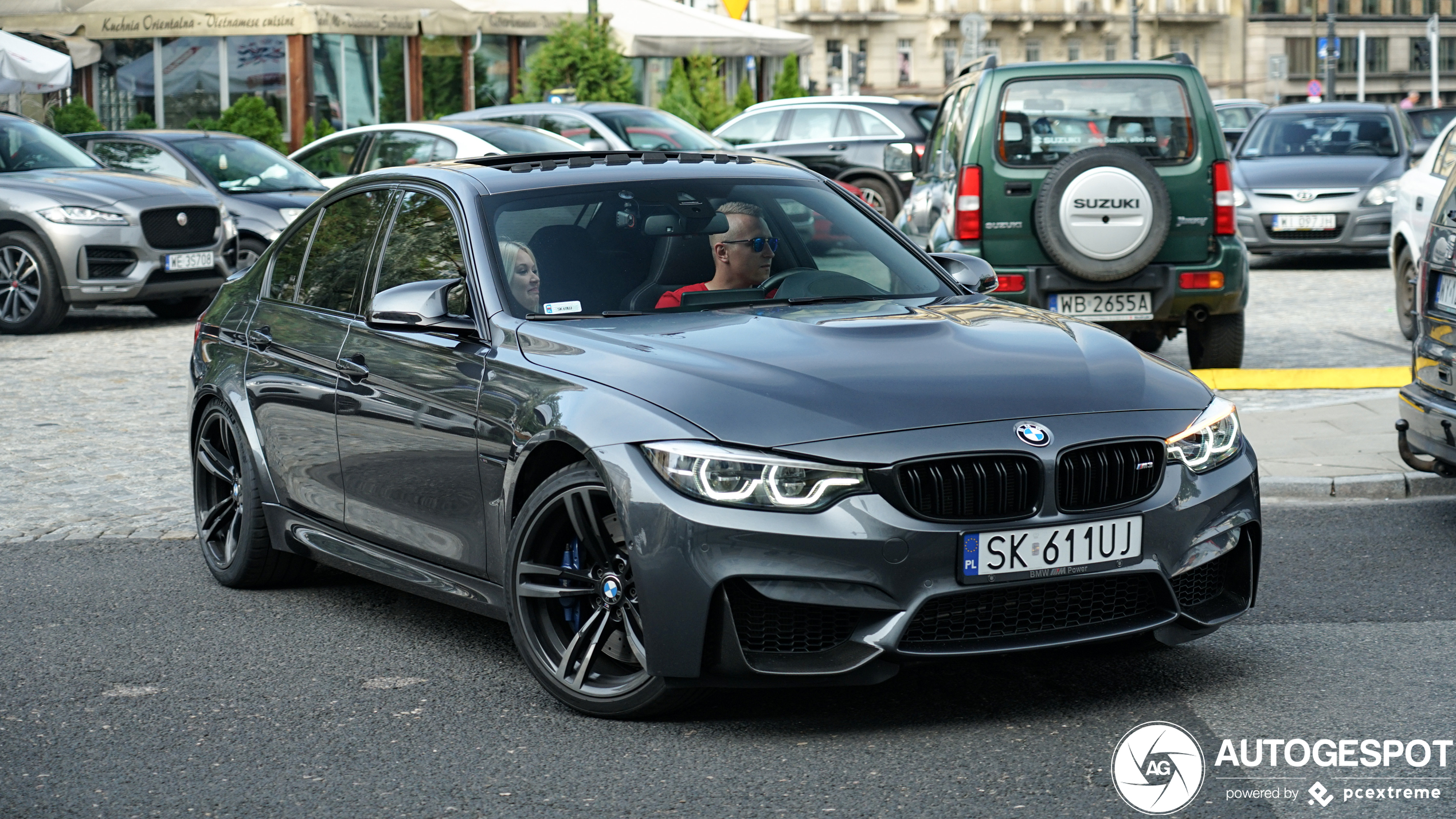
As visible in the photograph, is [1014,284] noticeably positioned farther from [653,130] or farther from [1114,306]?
[653,130]

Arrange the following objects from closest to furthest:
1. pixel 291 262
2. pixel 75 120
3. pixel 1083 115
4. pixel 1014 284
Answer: pixel 291 262, pixel 1014 284, pixel 1083 115, pixel 75 120

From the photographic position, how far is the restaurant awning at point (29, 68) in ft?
74.3

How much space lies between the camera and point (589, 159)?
6.00m

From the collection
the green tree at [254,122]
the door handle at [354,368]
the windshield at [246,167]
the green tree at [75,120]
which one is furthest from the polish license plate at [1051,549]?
the green tree at [75,120]

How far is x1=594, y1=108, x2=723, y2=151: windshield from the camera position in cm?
2231

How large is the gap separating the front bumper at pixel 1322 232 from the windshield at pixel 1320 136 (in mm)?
1348

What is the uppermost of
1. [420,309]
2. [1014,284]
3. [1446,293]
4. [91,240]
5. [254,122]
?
[254,122]

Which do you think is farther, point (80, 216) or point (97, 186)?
point (97, 186)

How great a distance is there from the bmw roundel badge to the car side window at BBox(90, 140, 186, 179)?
48.3ft

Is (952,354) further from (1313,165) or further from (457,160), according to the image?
(1313,165)

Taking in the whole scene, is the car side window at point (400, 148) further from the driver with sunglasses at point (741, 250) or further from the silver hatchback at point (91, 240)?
the driver with sunglasses at point (741, 250)

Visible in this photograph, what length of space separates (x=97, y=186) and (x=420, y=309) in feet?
37.8

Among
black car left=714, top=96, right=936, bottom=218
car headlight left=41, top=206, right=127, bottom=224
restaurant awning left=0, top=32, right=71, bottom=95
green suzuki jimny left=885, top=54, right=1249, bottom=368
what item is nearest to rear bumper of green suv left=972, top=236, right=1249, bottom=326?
green suzuki jimny left=885, top=54, right=1249, bottom=368

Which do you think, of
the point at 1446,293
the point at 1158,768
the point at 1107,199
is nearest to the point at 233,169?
the point at 1107,199
